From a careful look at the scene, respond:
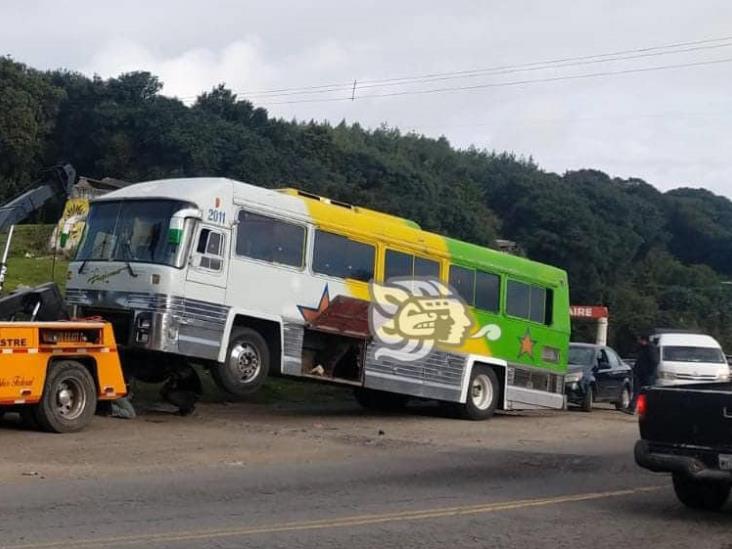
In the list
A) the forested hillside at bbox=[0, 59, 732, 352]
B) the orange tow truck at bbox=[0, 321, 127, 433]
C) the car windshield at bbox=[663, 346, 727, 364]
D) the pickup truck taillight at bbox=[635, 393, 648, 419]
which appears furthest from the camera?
the forested hillside at bbox=[0, 59, 732, 352]

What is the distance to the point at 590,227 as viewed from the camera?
7312 cm

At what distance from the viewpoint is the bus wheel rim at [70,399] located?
13.4 metres

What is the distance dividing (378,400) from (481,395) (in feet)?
6.84

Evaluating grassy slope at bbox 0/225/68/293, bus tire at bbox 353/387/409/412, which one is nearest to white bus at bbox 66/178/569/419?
bus tire at bbox 353/387/409/412

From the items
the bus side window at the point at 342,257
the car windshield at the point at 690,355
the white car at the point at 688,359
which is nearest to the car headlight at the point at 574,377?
the white car at the point at 688,359

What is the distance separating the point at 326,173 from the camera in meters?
70.8

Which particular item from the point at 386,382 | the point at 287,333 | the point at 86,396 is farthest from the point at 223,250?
the point at 386,382

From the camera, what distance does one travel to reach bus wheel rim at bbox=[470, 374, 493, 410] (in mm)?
19031

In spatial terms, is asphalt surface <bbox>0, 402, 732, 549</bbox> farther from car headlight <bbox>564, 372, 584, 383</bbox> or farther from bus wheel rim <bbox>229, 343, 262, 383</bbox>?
car headlight <bbox>564, 372, 584, 383</bbox>

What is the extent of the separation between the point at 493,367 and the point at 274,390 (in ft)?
15.6

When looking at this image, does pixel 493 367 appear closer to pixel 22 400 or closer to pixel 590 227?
pixel 22 400

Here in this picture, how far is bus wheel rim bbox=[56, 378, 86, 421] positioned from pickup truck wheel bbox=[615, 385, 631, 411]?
14.8m

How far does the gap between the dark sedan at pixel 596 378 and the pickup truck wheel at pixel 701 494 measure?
13.0 metres

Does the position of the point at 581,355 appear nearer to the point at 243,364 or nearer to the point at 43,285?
the point at 243,364
